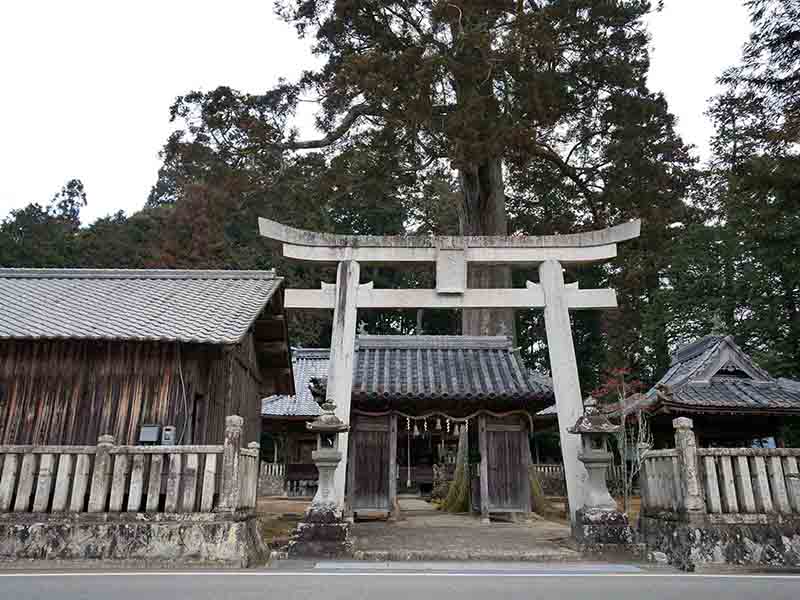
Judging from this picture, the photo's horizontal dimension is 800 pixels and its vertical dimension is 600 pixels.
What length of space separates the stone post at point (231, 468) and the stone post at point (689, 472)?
5.96 meters

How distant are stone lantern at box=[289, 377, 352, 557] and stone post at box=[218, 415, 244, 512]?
139cm

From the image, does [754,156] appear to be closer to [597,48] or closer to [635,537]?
[597,48]

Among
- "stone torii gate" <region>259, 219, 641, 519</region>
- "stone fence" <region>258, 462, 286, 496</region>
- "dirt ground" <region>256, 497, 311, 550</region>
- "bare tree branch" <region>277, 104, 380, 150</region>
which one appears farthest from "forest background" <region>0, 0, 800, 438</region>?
→ "stone fence" <region>258, 462, 286, 496</region>

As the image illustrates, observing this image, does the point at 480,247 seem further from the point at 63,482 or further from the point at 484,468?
the point at 63,482

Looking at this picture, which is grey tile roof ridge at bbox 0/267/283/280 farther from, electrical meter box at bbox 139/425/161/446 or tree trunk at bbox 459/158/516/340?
tree trunk at bbox 459/158/516/340

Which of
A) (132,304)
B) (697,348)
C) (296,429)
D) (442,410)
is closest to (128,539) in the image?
(132,304)

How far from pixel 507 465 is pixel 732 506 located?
7.22 m

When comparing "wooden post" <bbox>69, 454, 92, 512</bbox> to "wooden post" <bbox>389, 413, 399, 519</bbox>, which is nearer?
"wooden post" <bbox>69, 454, 92, 512</bbox>

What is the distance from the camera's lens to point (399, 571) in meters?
7.18

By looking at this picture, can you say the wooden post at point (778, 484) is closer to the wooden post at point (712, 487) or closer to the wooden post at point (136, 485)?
the wooden post at point (712, 487)

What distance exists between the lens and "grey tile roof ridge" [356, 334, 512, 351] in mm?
16969

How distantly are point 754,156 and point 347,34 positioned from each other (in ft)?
35.2

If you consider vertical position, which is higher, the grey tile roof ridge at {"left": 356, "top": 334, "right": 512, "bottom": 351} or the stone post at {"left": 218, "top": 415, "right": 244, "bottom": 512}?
the grey tile roof ridge at {"left": 356, "top": 334, "right": 512, "bottom": 351}

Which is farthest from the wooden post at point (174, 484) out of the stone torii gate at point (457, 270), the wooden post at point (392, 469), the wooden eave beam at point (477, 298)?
the wooden post at point (392, 469)
